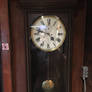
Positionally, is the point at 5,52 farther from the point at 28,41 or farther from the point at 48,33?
the point at 48,33

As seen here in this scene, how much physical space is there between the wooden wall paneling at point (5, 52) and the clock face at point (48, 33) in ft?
0.87

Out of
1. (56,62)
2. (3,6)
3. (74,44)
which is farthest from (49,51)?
(3,6)

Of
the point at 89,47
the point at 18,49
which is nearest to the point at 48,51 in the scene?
the point at 18,49

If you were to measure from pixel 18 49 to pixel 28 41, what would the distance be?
15 centimetres

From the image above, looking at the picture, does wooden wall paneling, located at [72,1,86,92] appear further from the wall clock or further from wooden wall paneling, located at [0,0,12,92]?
Answer: wooden wall paneling, located at [0,0,12,92]

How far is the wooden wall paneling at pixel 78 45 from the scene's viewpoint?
1.22m

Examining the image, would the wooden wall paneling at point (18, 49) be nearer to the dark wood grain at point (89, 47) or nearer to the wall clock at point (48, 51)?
the wall clock at point (48, 51)

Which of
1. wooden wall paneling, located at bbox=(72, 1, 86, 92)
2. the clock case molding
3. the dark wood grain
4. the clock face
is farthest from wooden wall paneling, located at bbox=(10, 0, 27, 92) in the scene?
the dark wood grain

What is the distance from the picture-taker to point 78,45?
49.9 inches

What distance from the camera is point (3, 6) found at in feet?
3.80

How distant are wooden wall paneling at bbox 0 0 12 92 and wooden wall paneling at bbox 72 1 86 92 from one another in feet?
2.28

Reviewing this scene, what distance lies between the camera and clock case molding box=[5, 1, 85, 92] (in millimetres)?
1176

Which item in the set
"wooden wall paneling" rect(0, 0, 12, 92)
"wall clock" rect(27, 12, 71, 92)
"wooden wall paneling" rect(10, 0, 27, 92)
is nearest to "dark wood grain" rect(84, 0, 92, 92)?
"wall clock" rect(27, 12, 71, 92)

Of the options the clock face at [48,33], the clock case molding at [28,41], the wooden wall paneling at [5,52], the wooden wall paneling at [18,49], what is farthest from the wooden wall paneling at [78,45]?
the wooden wall paneling at [5,52]
